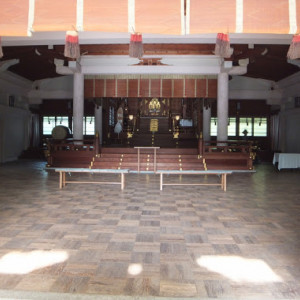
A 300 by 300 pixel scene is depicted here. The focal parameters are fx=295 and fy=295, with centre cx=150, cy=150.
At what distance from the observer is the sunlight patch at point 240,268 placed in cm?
204

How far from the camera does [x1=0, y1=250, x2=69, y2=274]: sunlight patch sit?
7.07 feet

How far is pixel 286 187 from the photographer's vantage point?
616cm

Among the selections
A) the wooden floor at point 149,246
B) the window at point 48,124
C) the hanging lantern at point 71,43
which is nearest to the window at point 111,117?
the window at point 48,124

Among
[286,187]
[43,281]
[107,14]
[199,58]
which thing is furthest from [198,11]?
[199,58]

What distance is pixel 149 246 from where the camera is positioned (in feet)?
8.71

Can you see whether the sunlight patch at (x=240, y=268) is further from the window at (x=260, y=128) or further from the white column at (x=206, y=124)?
the window at (x=260, y=128)

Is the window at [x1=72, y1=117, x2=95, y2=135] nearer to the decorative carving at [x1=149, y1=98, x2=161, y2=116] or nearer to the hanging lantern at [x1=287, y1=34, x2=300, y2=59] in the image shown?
the decorative carving at [x1=149, y1=98, x2=161, y2=116]

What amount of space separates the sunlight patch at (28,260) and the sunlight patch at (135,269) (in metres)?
0.55

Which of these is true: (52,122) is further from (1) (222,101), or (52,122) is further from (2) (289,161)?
(2) (289,161)

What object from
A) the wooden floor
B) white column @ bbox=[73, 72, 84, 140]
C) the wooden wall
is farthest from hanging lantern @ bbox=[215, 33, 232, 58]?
white column @ bbox=[73, 72, 84, 140]

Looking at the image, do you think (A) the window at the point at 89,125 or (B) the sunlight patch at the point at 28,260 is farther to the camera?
(A) the window at the point at 89,125

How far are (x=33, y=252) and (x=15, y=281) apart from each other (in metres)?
0.52

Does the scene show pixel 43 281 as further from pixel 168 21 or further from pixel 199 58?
pixel 199 58

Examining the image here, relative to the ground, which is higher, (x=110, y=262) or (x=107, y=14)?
(x=107, y=14)
